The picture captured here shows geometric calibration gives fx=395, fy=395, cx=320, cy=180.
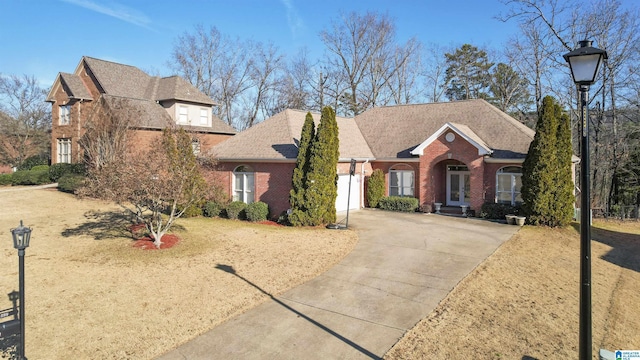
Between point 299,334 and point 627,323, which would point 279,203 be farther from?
point 627,323

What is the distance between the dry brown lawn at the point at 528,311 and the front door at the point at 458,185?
7955 mm

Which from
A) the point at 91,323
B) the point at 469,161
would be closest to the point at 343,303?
the point at 91,323

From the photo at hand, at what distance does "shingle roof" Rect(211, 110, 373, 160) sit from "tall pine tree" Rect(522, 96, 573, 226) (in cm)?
A: 869

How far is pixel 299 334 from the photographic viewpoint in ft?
23.8

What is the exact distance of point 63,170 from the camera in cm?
2830

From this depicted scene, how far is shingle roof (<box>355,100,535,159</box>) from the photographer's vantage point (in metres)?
20.2

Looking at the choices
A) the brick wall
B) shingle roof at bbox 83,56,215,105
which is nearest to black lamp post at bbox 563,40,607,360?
the brick wall

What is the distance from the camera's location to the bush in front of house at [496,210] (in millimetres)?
18652

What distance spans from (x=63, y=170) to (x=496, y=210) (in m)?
28.5

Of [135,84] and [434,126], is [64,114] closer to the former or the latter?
[135,84]

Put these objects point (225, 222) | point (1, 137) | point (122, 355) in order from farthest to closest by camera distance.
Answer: point (1, 137) < point (225, 222) < point (122, 355)

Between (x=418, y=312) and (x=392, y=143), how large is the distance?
660 inches

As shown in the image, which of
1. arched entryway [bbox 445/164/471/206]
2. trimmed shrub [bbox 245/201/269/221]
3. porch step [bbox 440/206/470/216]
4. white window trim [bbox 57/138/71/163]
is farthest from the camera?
white window trim [bbox 57/138/71/163]

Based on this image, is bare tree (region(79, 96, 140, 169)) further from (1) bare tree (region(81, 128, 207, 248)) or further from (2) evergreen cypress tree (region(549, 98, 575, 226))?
(2) evergreen cypress tree (region(549, 98, 575, 226))
